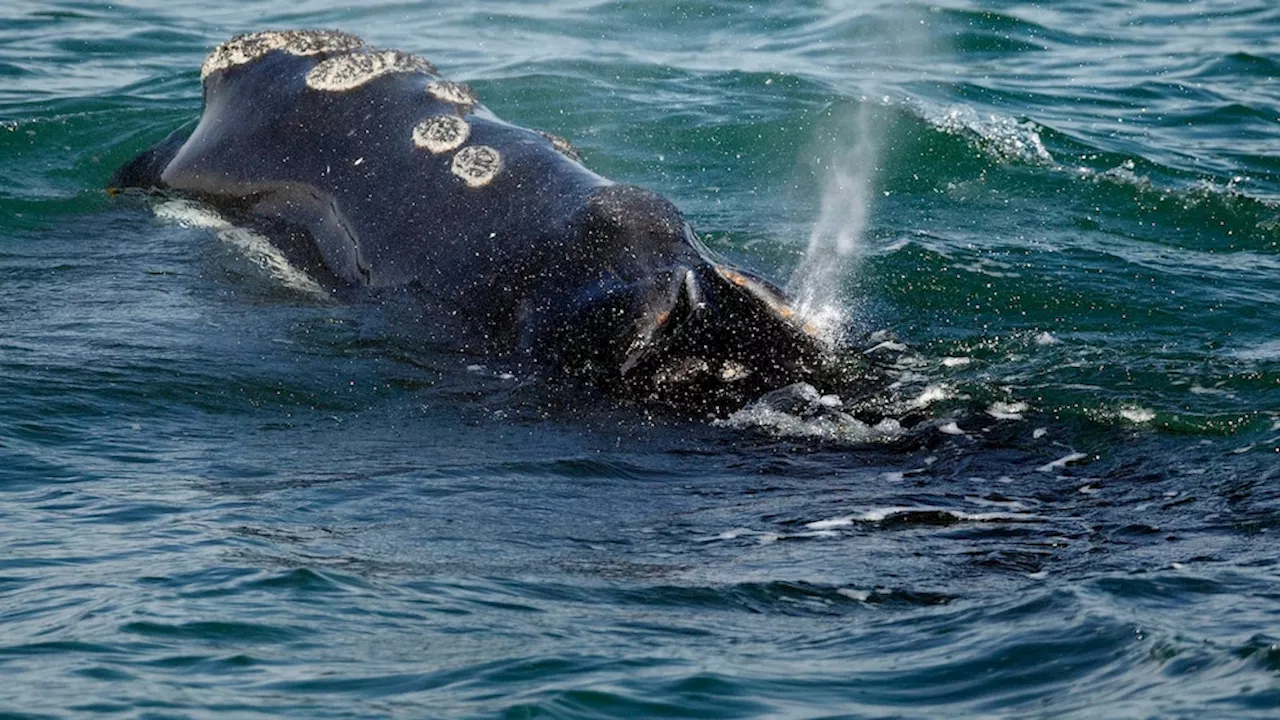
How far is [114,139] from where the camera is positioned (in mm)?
14805

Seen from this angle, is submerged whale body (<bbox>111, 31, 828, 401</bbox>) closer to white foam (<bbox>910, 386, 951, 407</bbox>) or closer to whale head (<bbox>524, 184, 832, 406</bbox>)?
whale head (<bbox>524, 184, 832, 406</bbox>)

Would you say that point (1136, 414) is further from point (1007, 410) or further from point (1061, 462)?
point (1061, 462)

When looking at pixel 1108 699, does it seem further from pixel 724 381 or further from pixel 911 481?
pixel 724 381

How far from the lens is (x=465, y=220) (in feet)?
31.0

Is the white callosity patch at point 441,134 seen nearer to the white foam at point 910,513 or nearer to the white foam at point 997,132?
the white foam at point 910,513

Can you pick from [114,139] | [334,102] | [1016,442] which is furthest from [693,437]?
[114,139]

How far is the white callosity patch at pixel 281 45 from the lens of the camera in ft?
35.4

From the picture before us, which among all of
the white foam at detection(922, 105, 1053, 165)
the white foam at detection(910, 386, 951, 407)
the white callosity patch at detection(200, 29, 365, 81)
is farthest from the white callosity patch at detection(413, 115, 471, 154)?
the white foam at detection(922, 105, 1053, 165)

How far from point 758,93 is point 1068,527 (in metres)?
10.8

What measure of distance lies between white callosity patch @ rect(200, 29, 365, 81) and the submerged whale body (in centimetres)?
1

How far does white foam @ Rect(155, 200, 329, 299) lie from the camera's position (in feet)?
33.2

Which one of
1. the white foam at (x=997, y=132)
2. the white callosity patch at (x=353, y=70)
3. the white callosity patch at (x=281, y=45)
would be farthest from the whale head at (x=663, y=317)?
the white foam at (x=997, y=132)

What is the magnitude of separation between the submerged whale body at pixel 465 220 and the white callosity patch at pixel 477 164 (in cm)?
1

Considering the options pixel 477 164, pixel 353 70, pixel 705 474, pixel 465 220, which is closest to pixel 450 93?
pixel 353 70
